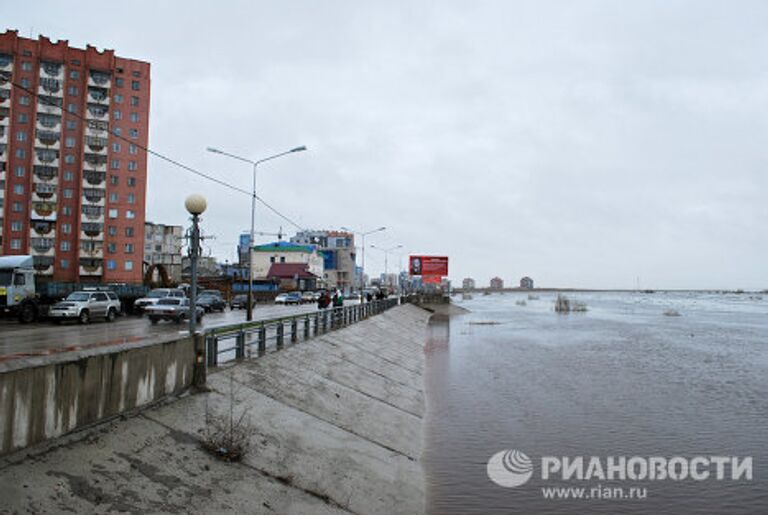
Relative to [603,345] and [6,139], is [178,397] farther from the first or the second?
[6,139]

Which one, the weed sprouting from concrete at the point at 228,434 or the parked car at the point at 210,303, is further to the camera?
the parked car at the point at 210,303

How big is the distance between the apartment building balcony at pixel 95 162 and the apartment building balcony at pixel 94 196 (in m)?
2.73

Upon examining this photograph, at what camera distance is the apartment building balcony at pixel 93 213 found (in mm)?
72900

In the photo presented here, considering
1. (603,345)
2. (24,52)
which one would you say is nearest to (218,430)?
(603,345)

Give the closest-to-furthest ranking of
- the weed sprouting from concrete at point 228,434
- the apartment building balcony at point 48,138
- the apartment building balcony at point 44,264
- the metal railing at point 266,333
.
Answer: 1. the weed sprouting from concrete at point 228,434
2. the metal railing at point 266,333
3. the apartment building balcony at point 44,264
4. the apartment building balcony at point 48,138

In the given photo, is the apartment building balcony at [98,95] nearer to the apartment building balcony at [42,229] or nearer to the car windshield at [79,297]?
the apartment building balcony at [42,229]

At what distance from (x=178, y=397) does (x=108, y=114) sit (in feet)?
246

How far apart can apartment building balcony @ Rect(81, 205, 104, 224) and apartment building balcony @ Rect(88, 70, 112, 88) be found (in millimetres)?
16032

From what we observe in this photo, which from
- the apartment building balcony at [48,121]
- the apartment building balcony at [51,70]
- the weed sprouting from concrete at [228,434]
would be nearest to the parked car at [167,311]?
the weed sprouting from concrete at [228,434]

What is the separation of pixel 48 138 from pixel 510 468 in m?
77.5

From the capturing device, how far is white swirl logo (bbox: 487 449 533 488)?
40.0 ft
